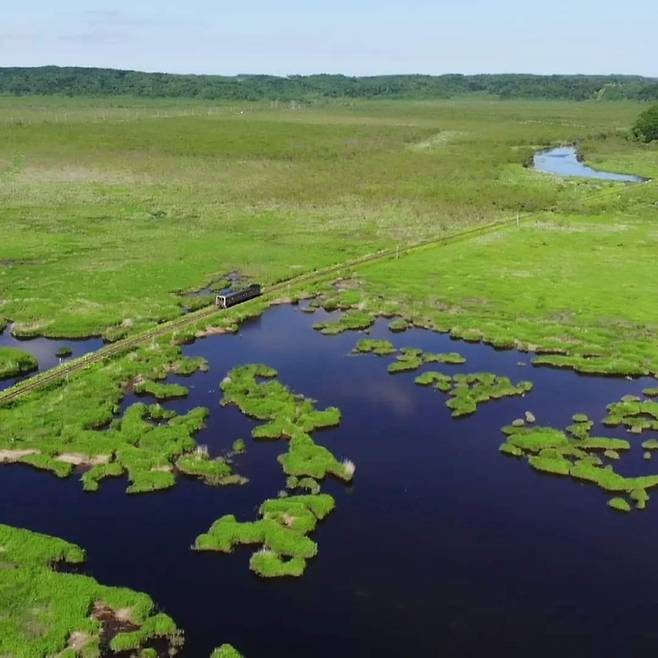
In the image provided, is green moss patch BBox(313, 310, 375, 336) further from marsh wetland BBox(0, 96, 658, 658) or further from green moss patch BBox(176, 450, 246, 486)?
green moss patch BBox(176, 450, 246, 486)

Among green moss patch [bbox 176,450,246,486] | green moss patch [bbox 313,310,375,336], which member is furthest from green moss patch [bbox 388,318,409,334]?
green moss patch [bbox 176,450,246,486]

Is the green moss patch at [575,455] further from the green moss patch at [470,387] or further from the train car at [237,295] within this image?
the train car at [237,295]

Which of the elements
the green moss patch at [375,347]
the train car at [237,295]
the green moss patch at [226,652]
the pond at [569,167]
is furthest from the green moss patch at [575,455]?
the pond at [569,167]

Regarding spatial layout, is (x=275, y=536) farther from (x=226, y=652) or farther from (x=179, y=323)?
(x=179, y=323)

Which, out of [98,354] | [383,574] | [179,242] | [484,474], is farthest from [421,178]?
[383,574]

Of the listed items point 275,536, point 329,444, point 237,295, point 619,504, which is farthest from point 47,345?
point 619,504
